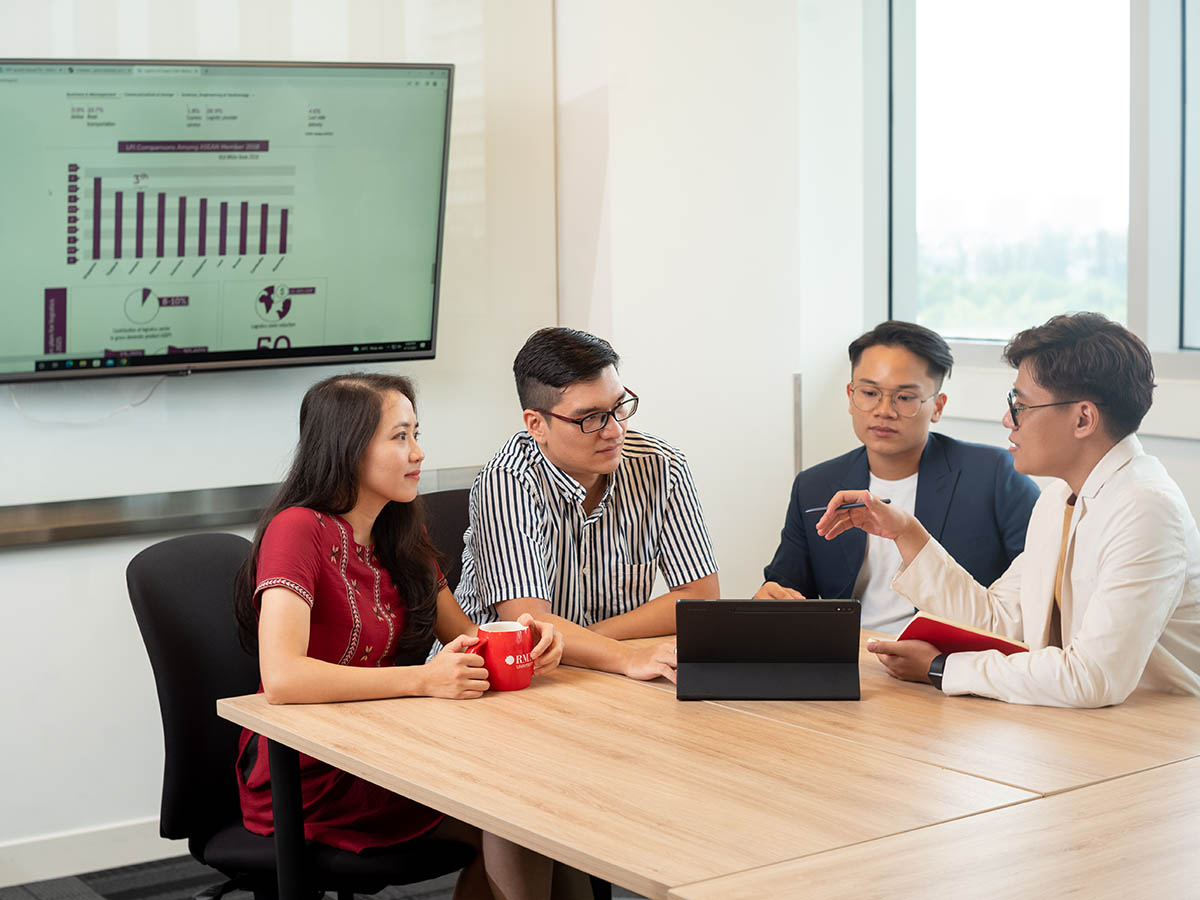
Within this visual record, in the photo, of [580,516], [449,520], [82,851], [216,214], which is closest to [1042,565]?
[580,516]

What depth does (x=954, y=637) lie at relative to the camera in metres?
2.30

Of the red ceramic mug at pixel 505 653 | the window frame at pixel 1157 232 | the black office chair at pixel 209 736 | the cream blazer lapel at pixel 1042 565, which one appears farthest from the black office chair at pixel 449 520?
the window frame at pixel 1157 232

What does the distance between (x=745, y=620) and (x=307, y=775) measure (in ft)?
2.60

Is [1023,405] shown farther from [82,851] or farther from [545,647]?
[82,851]

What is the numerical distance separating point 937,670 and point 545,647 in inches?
25.7

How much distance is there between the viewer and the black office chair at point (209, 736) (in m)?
2.28

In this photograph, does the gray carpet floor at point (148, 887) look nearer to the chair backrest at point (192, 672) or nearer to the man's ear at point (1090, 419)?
the chair backrest at point (192, 672)

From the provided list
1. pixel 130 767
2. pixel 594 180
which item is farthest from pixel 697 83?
pixel 130 767

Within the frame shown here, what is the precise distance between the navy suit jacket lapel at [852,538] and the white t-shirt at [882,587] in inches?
0.7

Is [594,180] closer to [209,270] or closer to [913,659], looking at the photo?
[209,270]

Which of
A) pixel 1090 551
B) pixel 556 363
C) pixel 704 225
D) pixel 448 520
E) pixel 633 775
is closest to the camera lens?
pixel 633 775

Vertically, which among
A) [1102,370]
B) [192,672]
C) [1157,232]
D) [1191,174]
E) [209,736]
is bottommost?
[209,736]

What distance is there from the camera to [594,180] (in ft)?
13.3

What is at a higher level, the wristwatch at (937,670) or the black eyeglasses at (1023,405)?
the black eyeglasses at (1023,405)
